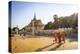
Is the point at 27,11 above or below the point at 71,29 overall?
above

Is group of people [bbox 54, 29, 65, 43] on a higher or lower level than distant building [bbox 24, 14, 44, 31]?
lower

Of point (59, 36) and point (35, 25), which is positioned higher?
point (35, 25)

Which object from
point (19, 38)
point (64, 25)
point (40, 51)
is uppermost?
point (64, 25)

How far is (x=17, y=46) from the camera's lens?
4.66 feet

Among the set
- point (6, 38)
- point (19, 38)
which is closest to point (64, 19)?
point (19, 38)

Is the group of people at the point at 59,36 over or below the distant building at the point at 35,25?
below

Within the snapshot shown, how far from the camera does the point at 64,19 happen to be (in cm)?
155

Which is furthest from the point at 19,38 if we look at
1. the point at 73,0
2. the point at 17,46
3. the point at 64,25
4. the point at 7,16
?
the point at 73,0

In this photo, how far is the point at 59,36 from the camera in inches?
60.8

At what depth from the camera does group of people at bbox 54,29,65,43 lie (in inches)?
60.3

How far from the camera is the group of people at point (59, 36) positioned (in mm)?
1531

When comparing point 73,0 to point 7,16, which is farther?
point 73,0

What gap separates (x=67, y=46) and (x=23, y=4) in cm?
58

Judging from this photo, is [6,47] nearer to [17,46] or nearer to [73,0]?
[17,46]
